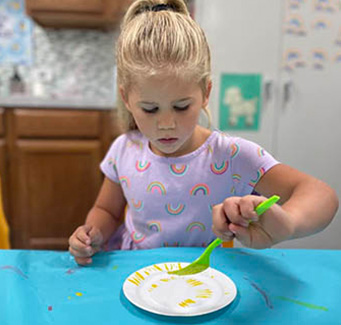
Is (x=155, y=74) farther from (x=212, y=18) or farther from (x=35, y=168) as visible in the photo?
(x=35, y=168)

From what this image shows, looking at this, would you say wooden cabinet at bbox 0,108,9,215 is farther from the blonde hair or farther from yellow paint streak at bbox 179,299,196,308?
yellow paint streak at bbox 179,299,196,308

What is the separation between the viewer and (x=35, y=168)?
176cm

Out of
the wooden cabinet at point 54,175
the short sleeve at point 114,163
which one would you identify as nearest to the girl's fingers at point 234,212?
the short sleeve at point 114,163

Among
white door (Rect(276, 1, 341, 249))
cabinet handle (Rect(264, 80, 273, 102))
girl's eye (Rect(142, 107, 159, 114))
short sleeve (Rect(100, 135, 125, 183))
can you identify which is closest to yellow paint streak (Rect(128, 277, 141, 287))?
girl's eye (Rect(142, 107, 159, 114))

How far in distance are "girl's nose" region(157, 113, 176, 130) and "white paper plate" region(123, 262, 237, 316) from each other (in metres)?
0.19

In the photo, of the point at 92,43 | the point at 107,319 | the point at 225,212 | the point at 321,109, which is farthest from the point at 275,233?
the point at 92,43

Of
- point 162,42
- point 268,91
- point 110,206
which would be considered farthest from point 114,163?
point 268,91

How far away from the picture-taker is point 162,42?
493 millimetres

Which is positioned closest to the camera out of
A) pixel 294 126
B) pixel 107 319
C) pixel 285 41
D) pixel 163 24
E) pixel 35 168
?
pixel 107 319

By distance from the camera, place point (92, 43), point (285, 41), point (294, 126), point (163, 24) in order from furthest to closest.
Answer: point (92, 43) → point (294, 126) → point (285, 41) → point (163, 24)

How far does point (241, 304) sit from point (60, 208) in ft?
4.91

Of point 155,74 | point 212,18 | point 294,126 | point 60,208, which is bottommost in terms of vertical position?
point 60,208

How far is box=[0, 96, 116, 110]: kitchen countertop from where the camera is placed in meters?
1.69

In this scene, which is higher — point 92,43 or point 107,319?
point 92,43
